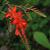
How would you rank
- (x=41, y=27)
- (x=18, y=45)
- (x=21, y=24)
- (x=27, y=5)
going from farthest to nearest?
(x=41, y=27)
(x=18, y=45)
(x=27, y=5)
(x=21, y=24)

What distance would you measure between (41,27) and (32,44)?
0.62 ft

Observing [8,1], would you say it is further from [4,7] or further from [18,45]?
[18,45]

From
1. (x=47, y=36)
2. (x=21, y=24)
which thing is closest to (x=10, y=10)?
(x=21, y=24)

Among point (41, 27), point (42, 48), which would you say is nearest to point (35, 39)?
point (41, 27)

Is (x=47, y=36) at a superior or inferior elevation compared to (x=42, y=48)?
superior

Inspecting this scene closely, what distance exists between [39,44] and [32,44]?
0.06 m

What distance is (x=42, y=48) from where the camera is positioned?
183cm

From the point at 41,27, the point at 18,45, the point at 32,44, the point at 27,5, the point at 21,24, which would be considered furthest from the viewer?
the point at 32,44

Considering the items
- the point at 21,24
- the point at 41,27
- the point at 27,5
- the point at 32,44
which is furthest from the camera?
the point at 32,44

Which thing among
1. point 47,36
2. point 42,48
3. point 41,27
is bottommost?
point 42,48

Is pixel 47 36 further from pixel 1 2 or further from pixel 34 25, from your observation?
pixel 1 2

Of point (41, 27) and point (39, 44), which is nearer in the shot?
point (41, 27)

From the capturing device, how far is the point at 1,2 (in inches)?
27.7

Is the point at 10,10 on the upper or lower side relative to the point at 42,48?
upper
